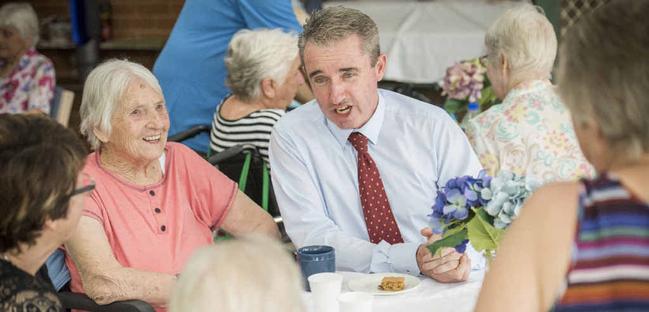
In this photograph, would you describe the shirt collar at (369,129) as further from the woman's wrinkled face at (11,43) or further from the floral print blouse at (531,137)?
the woman's wrinkled face at (11,43)

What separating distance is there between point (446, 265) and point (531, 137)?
122 centimetres

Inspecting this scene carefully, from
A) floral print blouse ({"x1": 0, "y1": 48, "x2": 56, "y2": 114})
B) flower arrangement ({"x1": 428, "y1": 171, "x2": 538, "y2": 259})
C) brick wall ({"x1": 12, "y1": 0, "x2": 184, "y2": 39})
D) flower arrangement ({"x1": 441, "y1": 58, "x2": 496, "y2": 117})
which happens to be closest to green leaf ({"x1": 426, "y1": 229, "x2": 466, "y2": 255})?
flower arrangement ({"x1": 428, "y1": 171, "x2": 538, "y2": 259})

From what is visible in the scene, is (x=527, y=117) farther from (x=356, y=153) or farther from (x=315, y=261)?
(x=315, y=261)

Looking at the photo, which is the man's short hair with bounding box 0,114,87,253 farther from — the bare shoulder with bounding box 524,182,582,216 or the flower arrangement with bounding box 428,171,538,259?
the bare shoulder with bounding box 524,182,582,216

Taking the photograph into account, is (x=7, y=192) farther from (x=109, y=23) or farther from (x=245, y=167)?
(x=109, y=23)

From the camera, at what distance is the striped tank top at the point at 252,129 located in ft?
12.4

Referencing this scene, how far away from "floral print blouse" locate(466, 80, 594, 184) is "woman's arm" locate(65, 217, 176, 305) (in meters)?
1.38

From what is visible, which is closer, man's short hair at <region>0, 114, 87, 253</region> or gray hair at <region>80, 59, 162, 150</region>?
man's short hair at <region>0, 114, 87, 253</region>

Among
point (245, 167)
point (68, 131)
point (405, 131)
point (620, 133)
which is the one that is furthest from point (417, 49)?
point (620, 133)

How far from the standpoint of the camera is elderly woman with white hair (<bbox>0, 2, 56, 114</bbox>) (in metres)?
5.37

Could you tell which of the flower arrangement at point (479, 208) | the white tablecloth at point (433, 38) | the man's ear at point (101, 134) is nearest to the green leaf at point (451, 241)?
the flower arrangement at point (479, 208)

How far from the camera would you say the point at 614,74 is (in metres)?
1.33

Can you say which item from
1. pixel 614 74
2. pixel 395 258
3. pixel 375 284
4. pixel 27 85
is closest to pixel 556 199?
pixel 614 74

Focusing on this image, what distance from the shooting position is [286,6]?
162 inches
